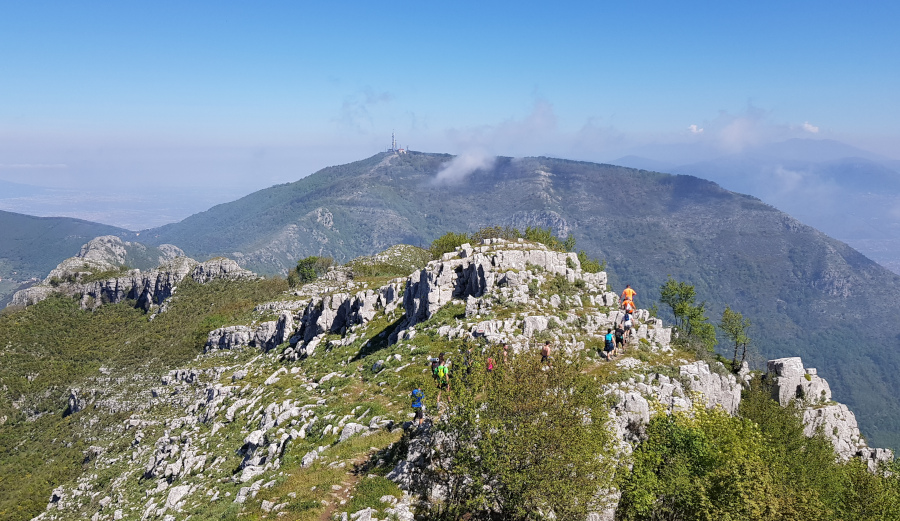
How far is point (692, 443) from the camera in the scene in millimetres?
27188

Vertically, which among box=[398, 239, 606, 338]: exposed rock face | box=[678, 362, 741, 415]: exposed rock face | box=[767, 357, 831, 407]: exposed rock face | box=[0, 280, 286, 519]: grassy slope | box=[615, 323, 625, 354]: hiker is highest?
box=[398, 239, 606, 338]: exposed rock face

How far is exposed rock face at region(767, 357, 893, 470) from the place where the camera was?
140ft

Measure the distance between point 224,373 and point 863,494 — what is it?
225 ft

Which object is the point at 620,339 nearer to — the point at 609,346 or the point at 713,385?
the point at 609,346

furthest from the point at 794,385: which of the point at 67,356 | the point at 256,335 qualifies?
the point at 67,356

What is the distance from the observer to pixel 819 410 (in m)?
43.0

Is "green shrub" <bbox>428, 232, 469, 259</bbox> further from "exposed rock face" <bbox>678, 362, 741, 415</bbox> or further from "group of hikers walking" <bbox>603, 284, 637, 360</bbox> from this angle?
"exposed rock face" <bbox>678, 362, 741, 415</bbox>

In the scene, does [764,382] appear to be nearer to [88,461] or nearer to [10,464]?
[88,461]

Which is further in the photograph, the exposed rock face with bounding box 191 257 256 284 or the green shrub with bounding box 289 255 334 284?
the exposed rock face with bounding box 191 257 256 284

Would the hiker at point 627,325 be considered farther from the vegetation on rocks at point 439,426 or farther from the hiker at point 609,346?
the hiker at point 609,346

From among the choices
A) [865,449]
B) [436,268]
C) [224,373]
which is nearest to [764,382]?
[865,449]

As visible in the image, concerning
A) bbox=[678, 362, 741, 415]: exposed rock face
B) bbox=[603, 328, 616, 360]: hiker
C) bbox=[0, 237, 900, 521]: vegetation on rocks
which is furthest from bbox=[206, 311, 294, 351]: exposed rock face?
bbox=[678, 362, 741, 415]: exposed rock face

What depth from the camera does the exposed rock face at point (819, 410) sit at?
42594mm

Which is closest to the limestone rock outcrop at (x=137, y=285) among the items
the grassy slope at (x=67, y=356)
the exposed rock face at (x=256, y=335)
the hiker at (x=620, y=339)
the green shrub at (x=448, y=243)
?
the grassy slope at (x=67, y=356)
